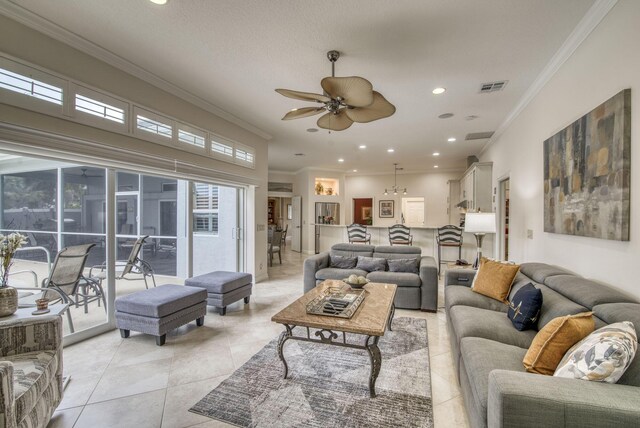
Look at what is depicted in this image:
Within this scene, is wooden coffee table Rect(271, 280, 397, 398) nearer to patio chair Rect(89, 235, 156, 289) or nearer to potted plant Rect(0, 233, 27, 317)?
potted plant Rect(0, 233, 27, 317)

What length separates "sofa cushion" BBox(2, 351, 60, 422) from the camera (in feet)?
4.84

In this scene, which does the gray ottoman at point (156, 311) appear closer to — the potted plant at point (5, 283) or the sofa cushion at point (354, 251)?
the potted plant at point (5, 283)

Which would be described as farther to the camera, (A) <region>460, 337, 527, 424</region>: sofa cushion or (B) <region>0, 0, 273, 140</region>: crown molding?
(B) <region>0, 0, 273, 140</region>: crown molding

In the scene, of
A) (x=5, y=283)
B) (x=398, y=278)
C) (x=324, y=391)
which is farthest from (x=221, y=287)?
(x=398, y=278)

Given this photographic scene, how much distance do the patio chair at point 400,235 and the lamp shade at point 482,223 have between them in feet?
7.52

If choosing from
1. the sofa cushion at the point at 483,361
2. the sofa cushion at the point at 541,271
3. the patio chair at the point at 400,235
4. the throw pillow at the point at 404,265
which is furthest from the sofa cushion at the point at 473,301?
the patio chair at the point at 400,235

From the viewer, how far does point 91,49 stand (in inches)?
109

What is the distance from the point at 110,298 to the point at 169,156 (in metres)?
1.82

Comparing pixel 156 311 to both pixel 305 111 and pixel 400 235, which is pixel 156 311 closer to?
pixel 305 111

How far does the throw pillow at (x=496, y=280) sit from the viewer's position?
9.45ft

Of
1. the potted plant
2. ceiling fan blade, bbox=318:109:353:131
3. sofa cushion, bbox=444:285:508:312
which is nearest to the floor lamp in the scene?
sofa cushion, bbox=444:285:508:312

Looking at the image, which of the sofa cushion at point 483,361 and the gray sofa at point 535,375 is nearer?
the gray sofa at point 535,375

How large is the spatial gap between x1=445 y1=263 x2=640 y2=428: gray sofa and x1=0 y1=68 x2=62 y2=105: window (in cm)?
379

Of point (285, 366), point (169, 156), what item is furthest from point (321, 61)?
point (285, 366)
